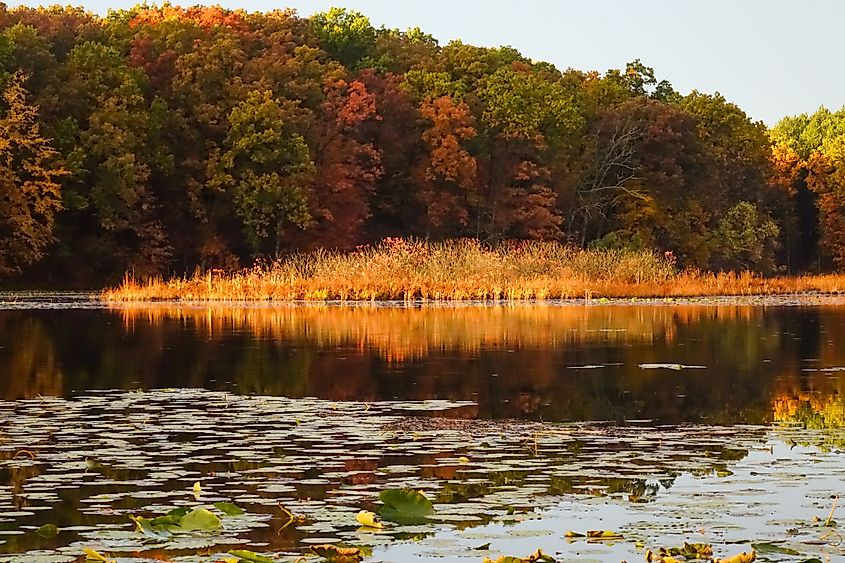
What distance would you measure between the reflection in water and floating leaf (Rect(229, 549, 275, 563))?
7071 millimetres

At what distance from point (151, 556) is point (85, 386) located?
1108 cm

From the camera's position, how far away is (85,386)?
18547 mm

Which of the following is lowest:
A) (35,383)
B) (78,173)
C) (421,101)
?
(35,383)

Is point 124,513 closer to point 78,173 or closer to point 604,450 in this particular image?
point 604,450

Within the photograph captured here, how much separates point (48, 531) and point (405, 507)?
7.13 ft

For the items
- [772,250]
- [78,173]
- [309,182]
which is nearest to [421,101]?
[309,182]

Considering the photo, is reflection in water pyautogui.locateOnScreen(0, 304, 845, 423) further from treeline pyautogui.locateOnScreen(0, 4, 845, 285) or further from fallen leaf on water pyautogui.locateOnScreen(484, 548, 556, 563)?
treeline pyautogui.locateOnScreen(0, 4, 845, 285)

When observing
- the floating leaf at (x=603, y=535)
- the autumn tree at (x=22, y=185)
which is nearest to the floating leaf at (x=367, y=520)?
the floating leaf at (x=603, y=535)

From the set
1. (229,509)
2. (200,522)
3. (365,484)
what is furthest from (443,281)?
(200,522)

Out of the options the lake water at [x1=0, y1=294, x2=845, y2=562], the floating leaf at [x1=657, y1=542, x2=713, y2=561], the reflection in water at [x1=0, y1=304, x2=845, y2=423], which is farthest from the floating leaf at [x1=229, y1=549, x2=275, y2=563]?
the reflection in water at [x1=0, y1=304, x2=845, y2=423]

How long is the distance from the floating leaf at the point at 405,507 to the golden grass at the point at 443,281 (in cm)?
3704

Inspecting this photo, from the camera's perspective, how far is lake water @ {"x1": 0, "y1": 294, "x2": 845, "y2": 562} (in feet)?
27.9

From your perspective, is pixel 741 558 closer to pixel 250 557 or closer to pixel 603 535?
pixel 603 535

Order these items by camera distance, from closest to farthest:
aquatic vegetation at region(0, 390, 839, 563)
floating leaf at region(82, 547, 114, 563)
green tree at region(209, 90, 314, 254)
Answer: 1. floating leaf at region(82, 547, 114, 563)
2. aquatic vegetation at region(0, 390, 839, 563)
3. green tree at region(209, 90, 314, 254)
